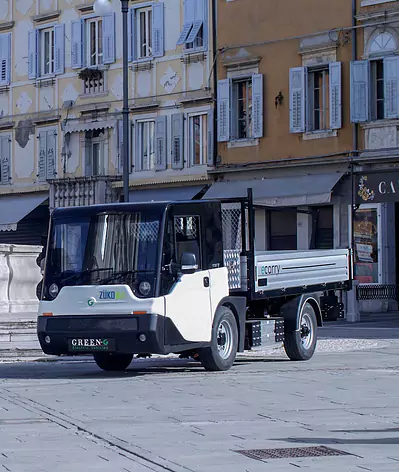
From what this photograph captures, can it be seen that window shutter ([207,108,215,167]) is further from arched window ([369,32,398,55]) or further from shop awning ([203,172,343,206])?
arched window ([369,32,398,55])

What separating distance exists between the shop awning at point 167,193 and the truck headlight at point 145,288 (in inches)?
863

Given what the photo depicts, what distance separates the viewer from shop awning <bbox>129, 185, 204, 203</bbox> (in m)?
38.8

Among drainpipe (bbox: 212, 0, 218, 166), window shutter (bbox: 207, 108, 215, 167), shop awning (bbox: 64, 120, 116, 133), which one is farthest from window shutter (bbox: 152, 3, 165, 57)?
window shutter (bbox: 207, 108, 215, 167)

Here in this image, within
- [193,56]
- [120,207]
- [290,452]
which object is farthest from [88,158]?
[290,452]

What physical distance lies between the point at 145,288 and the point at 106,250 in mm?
850

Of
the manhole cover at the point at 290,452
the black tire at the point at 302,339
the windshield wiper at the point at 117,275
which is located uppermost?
the windshield wiper at the point at 117,275

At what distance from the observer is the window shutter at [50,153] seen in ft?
141

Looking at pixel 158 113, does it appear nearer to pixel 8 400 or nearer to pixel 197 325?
pixel 197 325

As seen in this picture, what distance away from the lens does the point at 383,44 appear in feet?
113

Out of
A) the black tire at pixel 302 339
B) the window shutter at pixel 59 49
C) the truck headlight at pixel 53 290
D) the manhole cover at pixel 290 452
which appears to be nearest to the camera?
the manhole cover at pixel 290 452

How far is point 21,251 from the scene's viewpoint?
24094 millimetres

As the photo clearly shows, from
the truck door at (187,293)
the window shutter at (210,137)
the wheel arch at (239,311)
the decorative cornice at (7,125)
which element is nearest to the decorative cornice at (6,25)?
the decorative cornice at (7,125)

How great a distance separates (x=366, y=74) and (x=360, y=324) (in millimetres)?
7880

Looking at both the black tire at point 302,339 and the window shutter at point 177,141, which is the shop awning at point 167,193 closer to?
the window shutter at point 177,141
